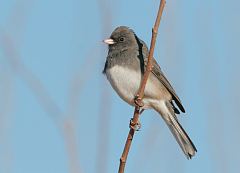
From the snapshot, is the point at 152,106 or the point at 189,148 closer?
the point at 189,148

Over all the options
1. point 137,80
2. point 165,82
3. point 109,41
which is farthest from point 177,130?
point 109,41

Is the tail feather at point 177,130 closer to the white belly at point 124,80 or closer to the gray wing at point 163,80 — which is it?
the gray wing at point 163,80

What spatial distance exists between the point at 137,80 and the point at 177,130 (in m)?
0.41

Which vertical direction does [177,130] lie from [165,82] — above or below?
below

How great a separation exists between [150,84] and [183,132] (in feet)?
1.13

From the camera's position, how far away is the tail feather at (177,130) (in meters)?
2.74

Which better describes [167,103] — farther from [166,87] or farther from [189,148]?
[189,148]

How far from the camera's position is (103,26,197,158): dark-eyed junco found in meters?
2.77

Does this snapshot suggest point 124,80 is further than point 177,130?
No

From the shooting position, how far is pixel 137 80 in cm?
275

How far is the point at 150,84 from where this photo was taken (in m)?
2.91

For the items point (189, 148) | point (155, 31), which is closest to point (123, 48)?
point (189, 148)

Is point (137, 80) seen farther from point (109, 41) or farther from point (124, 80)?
point (109, 41)

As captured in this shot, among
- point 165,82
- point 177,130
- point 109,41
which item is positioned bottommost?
point 177,130
